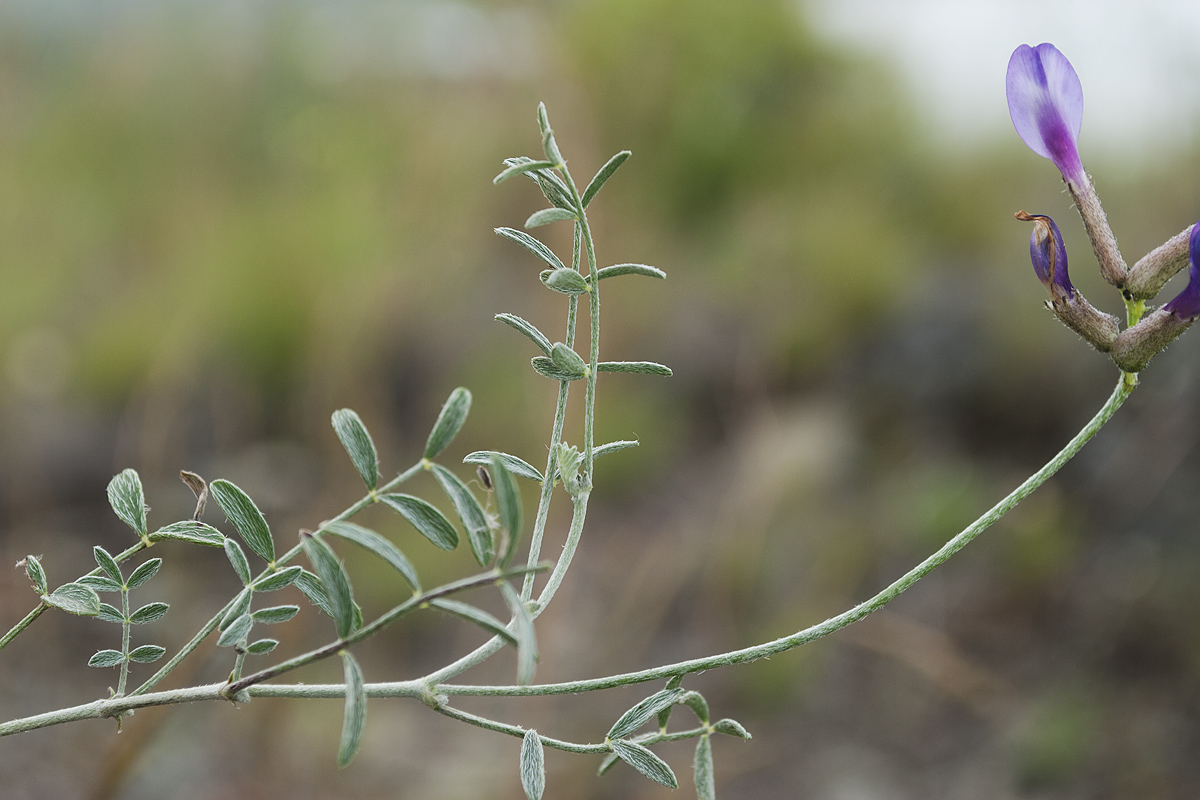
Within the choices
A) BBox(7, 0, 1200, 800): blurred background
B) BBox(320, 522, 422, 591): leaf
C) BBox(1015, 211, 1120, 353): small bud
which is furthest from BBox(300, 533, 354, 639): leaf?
BBox(7, 0, 1200, 800): blurred background

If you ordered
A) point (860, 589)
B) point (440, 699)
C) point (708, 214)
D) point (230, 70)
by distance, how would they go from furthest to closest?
point (230, 70) < point (708, 214) < point (860, 589) < point (440, 699)

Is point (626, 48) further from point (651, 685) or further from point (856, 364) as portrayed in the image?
point (651, 685)

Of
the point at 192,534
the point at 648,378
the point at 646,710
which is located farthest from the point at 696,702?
the point at 648,378

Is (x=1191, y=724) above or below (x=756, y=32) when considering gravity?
below

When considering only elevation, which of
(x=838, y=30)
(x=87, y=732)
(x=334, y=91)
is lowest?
(x=87, y=732)

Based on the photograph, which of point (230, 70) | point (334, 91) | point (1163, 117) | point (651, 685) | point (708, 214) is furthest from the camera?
point (230, 70)

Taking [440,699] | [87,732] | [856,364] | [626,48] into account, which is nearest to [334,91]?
[626,48]

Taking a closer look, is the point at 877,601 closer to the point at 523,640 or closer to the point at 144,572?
the point at 523,640
